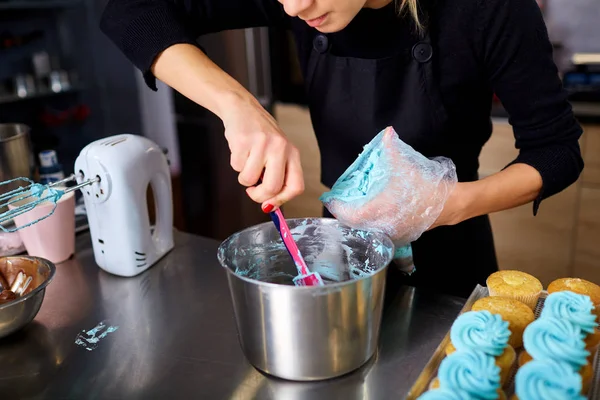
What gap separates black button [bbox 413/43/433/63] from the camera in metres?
1.11

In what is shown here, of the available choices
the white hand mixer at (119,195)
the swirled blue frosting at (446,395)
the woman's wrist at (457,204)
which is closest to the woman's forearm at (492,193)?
the woman's wrist at (457,204)

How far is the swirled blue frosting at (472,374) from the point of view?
0.68m

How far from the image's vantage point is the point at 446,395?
667 mm

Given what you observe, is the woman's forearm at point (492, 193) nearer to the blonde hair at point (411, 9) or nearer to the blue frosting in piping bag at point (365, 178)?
the blue frosting in piping bag at point (365, 178)

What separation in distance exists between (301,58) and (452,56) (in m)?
0.36

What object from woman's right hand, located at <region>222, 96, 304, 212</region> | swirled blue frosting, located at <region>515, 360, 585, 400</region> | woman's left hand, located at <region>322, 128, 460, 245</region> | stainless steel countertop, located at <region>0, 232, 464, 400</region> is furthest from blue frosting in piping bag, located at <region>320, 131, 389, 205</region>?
swirled blue frosting, located at <region>515, 360, 585, 400</region>

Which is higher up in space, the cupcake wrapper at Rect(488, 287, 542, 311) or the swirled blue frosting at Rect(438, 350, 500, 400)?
the swirled blue frosting at Rect(438, 350, 500, 400)

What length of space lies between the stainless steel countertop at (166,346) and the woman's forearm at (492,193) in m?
0.15

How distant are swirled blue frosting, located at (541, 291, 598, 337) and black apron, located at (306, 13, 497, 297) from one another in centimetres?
29

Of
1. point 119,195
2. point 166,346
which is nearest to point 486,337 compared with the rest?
point 166,346

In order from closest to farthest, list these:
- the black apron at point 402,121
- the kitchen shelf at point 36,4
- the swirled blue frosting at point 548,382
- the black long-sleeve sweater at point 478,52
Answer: the swirled blue frosting at point 548,382 → the black long-sleeve sweater at point 478,52 → the black apron at point 402,121 → the kitchen shelf at point 36,4

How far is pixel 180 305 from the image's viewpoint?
1042mm

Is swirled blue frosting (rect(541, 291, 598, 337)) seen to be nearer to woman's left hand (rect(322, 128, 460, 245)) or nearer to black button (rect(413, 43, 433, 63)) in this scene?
woman's left hand (rect(322, 128, 460, 245))

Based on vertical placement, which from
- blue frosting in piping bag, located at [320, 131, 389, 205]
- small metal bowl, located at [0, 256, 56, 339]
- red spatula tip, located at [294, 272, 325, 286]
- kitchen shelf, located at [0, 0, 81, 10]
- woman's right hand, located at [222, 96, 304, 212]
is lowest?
small metal bowl, located at [0, 256, 56, 339]
